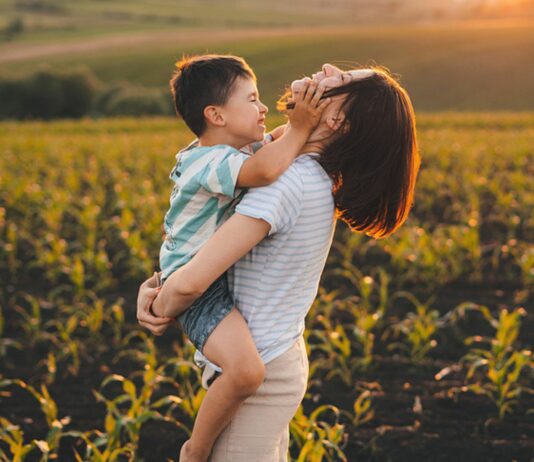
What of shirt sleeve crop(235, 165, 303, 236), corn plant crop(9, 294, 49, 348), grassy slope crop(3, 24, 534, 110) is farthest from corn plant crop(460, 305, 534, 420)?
grassy slope crop(3, 24, 534, 110)

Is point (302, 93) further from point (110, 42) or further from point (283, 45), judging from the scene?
point (110, 42)

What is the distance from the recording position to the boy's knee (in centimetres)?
200

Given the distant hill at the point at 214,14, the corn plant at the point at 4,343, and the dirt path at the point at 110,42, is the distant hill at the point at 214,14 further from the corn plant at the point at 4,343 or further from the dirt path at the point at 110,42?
the corn plant at the point at 4,343

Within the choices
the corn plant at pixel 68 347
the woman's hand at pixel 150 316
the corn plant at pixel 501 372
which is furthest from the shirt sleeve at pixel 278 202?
the corn plant at pixel 68 347

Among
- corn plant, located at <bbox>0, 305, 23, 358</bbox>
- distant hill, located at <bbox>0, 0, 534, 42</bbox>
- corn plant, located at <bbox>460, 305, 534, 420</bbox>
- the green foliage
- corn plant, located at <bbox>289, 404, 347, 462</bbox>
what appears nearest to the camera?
corn plant, located at <bbox>289, 404, 347, 462</bbox>

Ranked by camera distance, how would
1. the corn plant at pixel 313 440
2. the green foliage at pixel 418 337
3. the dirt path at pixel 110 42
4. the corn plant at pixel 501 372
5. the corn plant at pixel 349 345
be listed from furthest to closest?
the dirt path at pixel 110 42 < the green foliage at pixel 418 337 < the corn plant at pixel 349 345 < the corn plant at pixel 501 372 < the corn plant at pixel 313 440

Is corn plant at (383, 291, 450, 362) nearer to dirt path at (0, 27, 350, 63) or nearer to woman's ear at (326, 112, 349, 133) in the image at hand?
woman's ear at (326, 112, 349, 133)

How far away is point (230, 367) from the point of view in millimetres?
2016

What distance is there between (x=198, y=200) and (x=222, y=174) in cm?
14

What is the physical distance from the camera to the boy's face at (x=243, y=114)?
2145mm

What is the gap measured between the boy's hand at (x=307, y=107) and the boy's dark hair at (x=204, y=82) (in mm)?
245

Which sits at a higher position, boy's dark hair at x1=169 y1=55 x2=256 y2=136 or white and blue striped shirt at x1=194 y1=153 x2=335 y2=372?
boy's dark hair at x1=169 y1=55 x2=256 y2=136

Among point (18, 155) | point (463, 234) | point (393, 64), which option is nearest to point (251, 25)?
point (393, 64)

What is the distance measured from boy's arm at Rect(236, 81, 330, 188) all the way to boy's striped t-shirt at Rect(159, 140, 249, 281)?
0.24 ft
